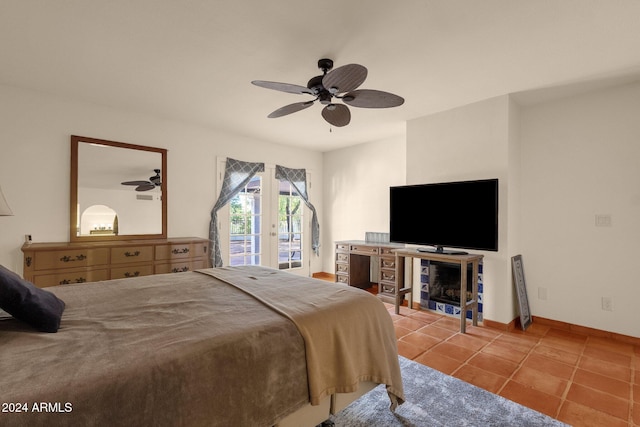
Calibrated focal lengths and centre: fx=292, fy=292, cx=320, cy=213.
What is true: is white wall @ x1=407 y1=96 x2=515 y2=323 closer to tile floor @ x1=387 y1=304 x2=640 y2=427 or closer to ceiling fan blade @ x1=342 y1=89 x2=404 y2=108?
tile floor @ x1=387 y1=304 x2=640 y2=427

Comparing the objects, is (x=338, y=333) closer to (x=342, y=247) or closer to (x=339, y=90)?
(x=339, y=90)

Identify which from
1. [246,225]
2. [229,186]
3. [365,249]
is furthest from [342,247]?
[229,186]

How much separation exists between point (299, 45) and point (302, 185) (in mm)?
3512

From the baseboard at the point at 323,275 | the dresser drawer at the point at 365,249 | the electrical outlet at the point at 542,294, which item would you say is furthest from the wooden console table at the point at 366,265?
the electrical outlet at the point at 542,294

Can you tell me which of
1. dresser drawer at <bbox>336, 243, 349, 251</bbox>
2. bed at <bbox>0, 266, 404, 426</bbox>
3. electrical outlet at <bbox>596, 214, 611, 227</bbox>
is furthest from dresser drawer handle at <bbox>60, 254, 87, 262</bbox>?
electrical outlet at <bbox>596, 214, 611, 227</bbox>

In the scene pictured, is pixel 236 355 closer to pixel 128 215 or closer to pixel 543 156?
pixel 128 215

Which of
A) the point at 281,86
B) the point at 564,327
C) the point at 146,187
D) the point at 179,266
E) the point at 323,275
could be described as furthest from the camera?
the point at 323,275

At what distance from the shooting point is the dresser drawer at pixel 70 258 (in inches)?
112

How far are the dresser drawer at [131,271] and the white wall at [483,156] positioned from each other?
363 centimetres

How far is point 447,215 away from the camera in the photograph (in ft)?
11.5

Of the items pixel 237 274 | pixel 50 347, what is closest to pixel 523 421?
pixel 237 274

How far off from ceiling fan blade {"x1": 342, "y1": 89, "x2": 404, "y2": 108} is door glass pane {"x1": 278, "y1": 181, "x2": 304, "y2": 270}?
3196mm

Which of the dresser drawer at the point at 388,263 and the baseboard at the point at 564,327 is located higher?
the dresser drawer at the point at 388,263

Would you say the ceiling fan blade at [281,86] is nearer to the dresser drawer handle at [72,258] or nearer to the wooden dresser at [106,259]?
the wooden dresser at [106,259]
